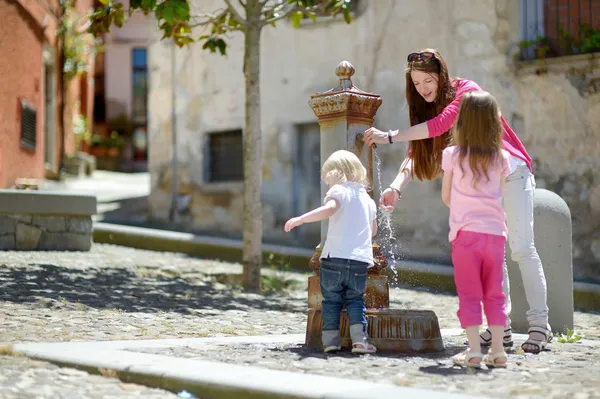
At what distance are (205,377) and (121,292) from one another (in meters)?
3.71

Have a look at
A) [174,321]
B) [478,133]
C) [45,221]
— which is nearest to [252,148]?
[45,221]

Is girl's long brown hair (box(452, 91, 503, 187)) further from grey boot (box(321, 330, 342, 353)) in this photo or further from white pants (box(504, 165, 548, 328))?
grey boot (box(321, 330, 342, 353))

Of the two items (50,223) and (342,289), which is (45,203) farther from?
(342,289)

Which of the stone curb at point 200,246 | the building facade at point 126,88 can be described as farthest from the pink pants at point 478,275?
the building facade at point 126,88

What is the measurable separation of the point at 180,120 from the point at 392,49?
3.92 m

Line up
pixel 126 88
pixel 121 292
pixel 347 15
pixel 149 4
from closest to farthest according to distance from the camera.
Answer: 1. pixel 121 292
2. pixel 149 4
3. pixel 347 15
4. pixel 126 88

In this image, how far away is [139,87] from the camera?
100 ft

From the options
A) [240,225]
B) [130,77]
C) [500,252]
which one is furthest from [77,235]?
[130,77]

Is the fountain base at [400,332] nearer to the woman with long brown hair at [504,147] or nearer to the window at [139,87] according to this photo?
the woman with long brown hair at [504,147]

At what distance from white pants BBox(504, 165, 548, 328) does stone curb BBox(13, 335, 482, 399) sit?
149 cm

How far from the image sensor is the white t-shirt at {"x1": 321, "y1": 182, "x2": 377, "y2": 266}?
14.4ft

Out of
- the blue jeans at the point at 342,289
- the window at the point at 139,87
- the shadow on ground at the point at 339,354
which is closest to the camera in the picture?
the shadow on ground at the point at 339,354

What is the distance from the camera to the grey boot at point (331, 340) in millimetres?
4344

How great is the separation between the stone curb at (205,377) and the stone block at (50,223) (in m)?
4.80
